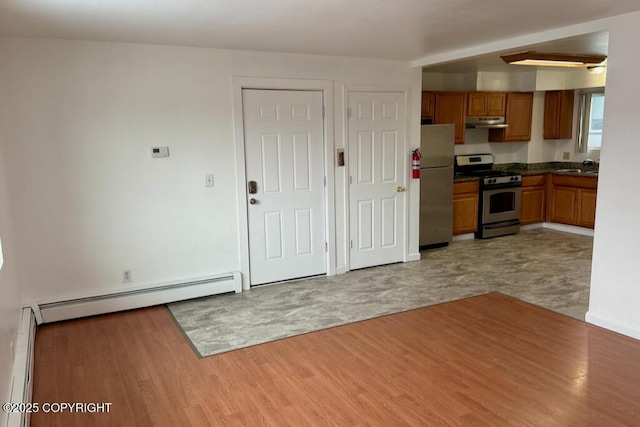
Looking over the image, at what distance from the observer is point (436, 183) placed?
20.5 ft

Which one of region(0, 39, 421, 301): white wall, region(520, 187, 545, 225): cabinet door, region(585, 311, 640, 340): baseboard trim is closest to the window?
region(520, 187, 545, 225): cabinet door

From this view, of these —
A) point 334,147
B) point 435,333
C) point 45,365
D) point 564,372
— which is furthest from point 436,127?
point 45,365

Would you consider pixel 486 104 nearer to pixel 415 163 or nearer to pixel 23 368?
pixel 415 163

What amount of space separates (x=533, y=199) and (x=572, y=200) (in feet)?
1.73

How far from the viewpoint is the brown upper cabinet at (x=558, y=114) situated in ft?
24.4

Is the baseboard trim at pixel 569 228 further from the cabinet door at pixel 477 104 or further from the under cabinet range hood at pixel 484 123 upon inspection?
the cabinet door at pixel 477 104

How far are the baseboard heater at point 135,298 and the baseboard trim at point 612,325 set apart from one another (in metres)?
3.06

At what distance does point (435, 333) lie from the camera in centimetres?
369

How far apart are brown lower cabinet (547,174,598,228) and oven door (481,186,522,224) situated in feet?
2.05

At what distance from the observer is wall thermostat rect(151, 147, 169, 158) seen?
166 inches

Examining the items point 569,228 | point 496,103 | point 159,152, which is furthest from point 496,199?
point 159,152

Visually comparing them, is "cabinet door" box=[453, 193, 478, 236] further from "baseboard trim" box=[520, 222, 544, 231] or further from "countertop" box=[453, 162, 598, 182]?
"baseboard trim" box=[520, 222, 544, 231]

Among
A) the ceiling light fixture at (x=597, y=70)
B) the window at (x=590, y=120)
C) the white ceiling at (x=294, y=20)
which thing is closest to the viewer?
the white ceiling at (x=294, y=20)

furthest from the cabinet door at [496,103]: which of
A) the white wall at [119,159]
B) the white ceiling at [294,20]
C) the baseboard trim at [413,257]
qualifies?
the white wall at [119,159]
